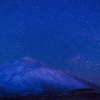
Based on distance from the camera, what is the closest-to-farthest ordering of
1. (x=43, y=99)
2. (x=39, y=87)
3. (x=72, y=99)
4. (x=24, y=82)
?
(x=72, y=99), (x=43, y=99), (x=39, y=87), (x=24, y=82)

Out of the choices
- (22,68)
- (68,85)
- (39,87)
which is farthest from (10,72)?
(68,85)

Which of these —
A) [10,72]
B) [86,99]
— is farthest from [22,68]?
[86,99]

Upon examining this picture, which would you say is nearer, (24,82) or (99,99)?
(99,99)

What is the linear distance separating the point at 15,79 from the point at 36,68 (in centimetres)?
1203

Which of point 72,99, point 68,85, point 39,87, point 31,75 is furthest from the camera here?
point 31,75

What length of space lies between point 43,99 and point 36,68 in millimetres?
32159

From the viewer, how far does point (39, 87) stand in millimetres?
34344

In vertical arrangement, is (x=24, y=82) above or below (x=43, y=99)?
above

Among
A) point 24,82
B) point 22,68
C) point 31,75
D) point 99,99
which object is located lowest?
point 99,99

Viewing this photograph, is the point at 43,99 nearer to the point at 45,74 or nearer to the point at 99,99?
the point at 99,99

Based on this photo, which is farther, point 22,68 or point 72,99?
point 22,68

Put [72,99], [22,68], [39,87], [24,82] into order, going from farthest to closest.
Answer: [22,68] → [24,82] → [39,87] → [72,99]

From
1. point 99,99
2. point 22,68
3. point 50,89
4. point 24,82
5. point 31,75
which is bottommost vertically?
point 99,99

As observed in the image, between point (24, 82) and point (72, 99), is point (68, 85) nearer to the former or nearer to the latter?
point (24, 82)
